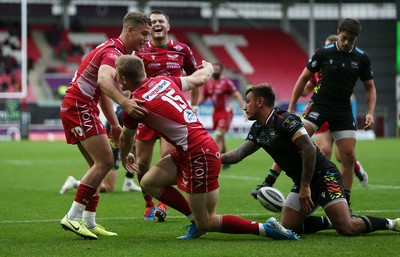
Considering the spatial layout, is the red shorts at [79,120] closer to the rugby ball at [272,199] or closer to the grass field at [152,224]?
the grass field at [152,224]

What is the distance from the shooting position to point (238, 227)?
7430 millimetres

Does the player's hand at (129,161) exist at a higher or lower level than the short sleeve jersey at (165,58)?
lower

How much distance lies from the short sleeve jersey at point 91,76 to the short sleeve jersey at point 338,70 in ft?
9.70

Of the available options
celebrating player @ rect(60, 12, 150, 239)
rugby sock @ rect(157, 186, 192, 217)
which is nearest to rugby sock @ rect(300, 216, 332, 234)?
rugby sock @ rect(157, 186, 192, 217)

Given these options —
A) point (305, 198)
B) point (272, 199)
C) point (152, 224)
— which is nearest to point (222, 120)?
point (152, 224)

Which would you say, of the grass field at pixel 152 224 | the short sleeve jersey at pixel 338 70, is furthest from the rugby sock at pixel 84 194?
the short sleeve jersey at pixel 338 70

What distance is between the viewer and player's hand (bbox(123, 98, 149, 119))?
7.08m

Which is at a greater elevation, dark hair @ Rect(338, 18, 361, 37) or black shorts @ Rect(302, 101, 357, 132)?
dark hair @ Rect(338, 18, 361, 37)

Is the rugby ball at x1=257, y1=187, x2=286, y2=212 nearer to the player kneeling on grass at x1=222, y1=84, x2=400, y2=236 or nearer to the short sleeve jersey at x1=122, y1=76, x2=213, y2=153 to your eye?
the player kneeling on grass at x1=222, y1=84, x2=400, y2=236

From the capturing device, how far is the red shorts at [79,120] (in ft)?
26.7

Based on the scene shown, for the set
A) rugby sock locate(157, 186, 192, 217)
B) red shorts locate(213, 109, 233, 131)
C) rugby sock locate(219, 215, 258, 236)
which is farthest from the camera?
red shorts locate(213, 109, 233, 131)

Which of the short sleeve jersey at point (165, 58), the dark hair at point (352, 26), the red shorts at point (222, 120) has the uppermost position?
the dark hair at point (352, 26)

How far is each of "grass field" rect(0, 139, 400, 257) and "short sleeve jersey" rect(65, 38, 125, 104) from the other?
138 cm

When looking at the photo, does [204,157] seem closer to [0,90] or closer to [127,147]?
[127,147]
